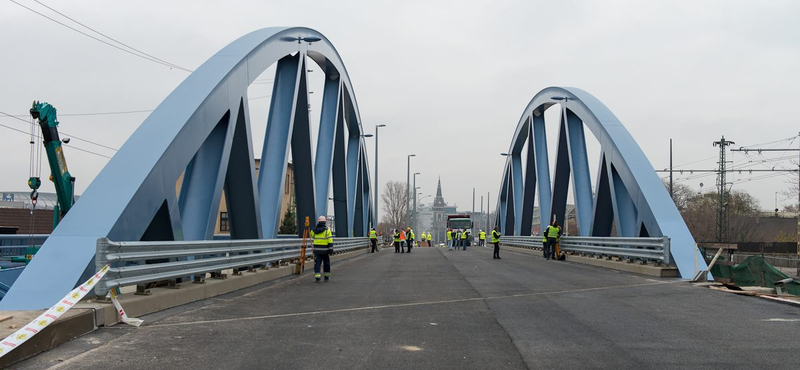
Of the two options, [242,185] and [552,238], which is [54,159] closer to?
[242,185]

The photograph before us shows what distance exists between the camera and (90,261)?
306 inches

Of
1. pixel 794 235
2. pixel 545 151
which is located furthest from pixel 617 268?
pixel 794 235

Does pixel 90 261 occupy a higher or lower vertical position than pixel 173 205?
lower

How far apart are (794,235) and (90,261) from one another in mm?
78462

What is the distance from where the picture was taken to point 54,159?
66.6ft

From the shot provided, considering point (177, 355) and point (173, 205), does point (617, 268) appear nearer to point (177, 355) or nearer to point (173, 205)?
point (173, 205)

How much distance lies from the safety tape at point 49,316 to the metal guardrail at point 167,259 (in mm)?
215

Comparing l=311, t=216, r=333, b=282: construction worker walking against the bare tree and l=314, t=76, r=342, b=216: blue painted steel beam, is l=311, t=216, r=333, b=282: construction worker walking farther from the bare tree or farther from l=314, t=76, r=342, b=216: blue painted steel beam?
the bare tree

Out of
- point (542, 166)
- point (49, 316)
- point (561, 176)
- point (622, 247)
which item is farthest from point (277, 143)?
point (542, 166)

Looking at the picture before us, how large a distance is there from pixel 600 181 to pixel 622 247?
456 cm

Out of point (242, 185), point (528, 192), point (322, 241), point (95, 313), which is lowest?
point (95, 313)

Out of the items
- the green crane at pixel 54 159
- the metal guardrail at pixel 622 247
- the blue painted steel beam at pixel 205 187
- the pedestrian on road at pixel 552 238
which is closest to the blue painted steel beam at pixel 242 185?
the blue painted steel beam at pixel 205 187

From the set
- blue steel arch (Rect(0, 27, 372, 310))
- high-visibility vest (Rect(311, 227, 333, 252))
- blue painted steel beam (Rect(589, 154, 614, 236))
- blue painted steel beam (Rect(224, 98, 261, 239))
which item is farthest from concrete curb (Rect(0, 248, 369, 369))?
blue painted steel beam (Rect(589, 154, 614, 236))

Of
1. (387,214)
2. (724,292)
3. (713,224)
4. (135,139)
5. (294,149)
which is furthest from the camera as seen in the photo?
(387,214)
